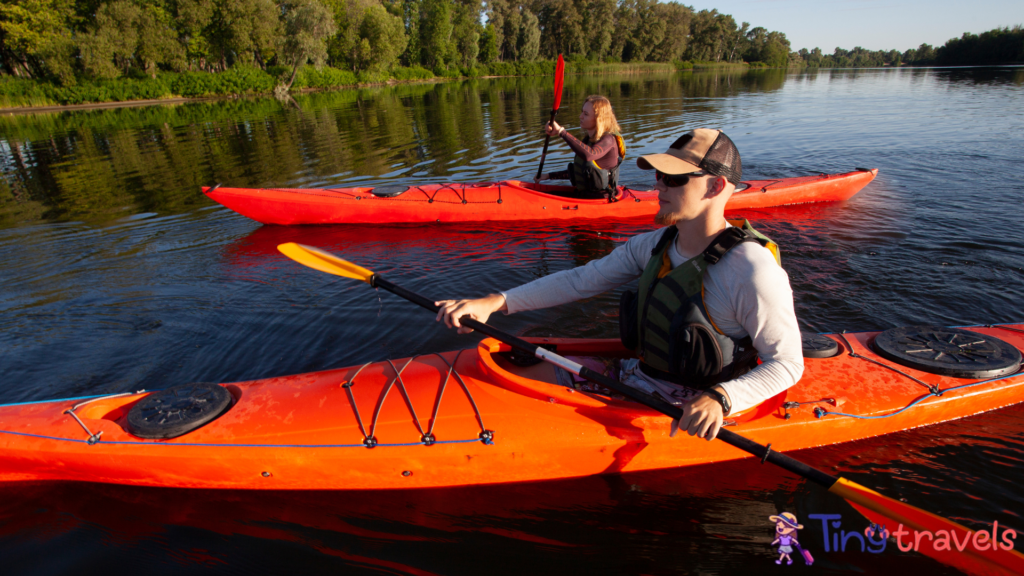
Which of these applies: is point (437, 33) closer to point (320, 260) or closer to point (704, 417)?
point (320, 260)

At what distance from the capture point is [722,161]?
1.90m

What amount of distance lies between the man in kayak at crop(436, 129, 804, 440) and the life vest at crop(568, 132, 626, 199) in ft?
15.4

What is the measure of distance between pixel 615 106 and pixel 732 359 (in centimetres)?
2123

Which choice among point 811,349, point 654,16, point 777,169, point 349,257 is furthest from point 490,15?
point 811,349

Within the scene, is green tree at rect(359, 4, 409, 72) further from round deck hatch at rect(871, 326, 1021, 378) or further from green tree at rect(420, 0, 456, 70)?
round deck hatch at rect(871, 326, 1021, 378)

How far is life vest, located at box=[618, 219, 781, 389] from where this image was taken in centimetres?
204

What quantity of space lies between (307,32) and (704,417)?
3453 centimetres

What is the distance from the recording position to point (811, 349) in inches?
123

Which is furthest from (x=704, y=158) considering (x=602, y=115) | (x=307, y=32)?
(x=307, y=32)

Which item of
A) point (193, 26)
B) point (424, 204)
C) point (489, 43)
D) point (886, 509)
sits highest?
point (489, 43)

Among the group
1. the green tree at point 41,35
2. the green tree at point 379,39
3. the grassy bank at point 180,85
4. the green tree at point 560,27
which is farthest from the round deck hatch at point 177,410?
the green tree at point 560,27

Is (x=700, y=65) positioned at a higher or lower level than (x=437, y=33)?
lower

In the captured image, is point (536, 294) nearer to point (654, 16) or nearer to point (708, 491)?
A: point (708, 491)

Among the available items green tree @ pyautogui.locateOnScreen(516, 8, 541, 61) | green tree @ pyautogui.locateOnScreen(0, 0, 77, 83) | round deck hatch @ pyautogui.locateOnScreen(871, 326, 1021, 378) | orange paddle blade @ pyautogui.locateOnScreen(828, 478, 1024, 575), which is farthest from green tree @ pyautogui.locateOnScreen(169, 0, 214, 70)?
orange paddle blade @ pyautogui.locateOnScreen(828, 478, 1024, 575)
